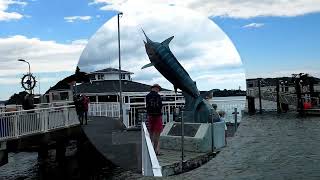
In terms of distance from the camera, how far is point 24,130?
16.4 meters

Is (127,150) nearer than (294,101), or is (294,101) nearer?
(127,150)

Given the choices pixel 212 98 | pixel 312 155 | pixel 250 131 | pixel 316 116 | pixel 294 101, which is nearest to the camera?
pixel 212 98

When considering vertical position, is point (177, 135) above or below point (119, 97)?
below

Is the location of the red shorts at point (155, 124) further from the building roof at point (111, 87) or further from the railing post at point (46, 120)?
the railing post at point (46, 120)

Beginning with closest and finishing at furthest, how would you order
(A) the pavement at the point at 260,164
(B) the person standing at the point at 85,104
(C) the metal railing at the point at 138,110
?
1. (C) the metal railing at the point at 138,110
2. (B) the person standing at the point at 85,104
3. (A) the pavement at the point at 260,164

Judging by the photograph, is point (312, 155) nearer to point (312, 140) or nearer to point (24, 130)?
point (312, 140)

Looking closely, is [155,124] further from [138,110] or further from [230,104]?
[230,104]

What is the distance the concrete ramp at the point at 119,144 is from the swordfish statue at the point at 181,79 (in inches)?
26.8

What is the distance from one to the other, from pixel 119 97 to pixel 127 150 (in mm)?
631

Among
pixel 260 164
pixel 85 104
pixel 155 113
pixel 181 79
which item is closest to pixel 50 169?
pixel 260 164

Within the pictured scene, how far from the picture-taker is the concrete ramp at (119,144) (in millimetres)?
5320

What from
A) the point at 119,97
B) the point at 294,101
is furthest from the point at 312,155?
the point at 294,101

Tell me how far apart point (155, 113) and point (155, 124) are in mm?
173

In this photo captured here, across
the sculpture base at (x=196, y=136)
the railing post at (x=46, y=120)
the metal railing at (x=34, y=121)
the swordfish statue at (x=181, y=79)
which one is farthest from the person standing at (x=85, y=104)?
the railing post at (x=46, y=120)
